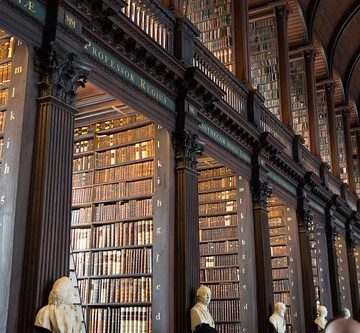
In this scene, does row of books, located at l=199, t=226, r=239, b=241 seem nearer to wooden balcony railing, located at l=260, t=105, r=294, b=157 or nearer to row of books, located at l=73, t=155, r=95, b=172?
wooden balcony railing, located at l=260, t=105, r=294, b=157

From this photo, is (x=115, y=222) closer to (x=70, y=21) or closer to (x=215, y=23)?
(x=70, y=21)

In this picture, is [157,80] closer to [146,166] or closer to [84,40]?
[146,166]

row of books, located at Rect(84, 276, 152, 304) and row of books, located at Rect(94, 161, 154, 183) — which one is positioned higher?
row of books, located at Rect(94, 161, 154, 183)

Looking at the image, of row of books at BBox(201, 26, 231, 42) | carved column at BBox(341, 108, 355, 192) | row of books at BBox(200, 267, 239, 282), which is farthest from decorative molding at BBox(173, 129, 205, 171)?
→ carved column at BBox(341, 108, 355, 192)

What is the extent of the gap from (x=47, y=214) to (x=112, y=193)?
8.00 ft

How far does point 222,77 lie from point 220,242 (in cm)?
260

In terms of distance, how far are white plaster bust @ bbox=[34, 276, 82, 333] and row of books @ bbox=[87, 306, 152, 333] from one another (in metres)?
1.87

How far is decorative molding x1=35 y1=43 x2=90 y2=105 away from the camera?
4.83 metres

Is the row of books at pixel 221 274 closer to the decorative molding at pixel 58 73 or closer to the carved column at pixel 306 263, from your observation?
the carved column at pixel 306 263

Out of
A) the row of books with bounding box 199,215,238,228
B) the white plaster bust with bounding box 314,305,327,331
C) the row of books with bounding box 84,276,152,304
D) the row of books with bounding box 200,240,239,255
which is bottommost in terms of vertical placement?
the white plaster bust with bounding box 314,305,327,331

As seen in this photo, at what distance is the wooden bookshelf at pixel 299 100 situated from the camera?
13.4 meters

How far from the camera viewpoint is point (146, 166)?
6.81m

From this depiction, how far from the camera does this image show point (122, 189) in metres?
6.91

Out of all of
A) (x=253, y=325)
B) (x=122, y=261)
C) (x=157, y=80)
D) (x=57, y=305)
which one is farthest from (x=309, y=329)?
(x=57, y=305)
